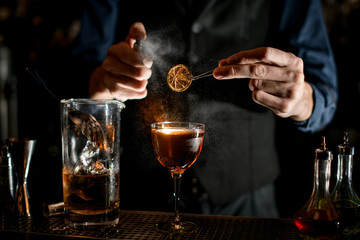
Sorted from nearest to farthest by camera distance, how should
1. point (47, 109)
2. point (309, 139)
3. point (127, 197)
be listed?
1. point (127, 197)
2. point (47, 109)
3. point (309, 139)

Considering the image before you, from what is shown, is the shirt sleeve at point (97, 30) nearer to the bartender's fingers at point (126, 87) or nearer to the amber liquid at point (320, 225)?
the bartender's fingers at point (126, 87)

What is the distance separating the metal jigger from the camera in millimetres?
1152

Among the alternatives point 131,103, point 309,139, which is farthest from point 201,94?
point 309,139

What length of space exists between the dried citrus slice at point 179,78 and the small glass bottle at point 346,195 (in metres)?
0.55

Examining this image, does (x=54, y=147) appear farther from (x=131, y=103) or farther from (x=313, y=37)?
(x=313, y=37)

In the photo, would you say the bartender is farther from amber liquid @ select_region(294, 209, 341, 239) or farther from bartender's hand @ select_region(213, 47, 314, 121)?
amber liquid @ select_region(294, 209, 341, 239)

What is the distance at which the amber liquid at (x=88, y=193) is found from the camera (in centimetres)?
102

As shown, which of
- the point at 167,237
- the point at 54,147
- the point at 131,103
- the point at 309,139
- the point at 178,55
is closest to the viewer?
the point at 167,237

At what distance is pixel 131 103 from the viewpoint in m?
1.42

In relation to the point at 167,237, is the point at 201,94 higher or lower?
higher

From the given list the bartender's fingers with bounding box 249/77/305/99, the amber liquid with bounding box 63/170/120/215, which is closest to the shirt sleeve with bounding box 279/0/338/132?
the bartender's fingers with bounding box 249/77/305/99

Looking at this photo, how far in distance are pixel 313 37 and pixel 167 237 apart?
4.25 ft

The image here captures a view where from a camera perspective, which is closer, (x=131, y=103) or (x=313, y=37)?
(x=131, y=103)

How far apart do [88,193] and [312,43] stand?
1.33 meters
